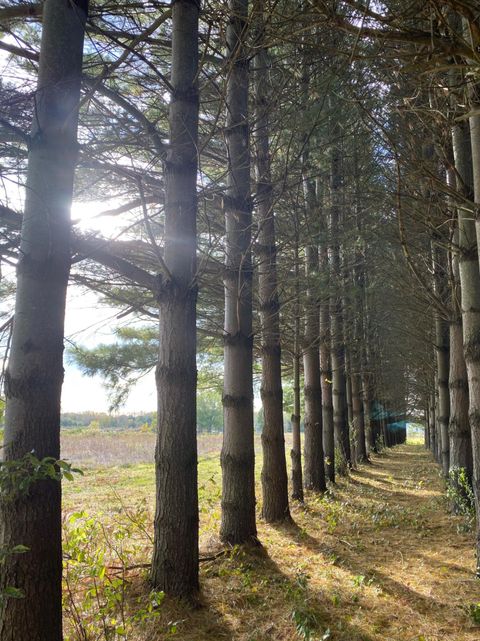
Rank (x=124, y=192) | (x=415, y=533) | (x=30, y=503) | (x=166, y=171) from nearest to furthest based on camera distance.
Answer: (x=30, y=503) → (x=166, y=171) → (x=124, y=192) → (x=415, y=533)

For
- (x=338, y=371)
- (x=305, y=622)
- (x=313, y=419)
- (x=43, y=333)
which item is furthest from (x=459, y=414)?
(x=43, y=333)

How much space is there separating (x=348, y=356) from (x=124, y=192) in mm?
9926

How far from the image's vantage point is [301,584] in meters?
4.06

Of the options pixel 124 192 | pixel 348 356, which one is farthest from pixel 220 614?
pixel 348 356

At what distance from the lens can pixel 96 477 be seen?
14.5m

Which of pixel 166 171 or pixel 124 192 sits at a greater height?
pixel 124 192

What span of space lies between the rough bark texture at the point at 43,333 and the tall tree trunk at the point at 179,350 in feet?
3.93

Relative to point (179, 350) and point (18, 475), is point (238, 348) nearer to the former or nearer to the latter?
point (179, 350)

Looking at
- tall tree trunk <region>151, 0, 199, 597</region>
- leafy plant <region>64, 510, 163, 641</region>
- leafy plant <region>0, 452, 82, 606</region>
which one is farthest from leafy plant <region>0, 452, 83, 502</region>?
tall tree trunk <region>151, 0, 199, 597</region>

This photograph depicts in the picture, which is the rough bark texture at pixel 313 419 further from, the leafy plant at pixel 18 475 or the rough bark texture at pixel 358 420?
the leafy plant at pixel 18 475

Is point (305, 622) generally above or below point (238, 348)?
below

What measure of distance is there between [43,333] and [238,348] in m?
3.10

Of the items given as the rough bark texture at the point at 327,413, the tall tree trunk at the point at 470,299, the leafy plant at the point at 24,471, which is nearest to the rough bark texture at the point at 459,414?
the tall tree trunk at the point at 470,299

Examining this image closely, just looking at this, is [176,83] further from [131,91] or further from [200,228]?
[200,228]
